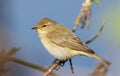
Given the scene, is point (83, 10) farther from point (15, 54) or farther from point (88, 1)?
point (15, 54)

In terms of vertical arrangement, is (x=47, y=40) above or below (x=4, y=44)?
below

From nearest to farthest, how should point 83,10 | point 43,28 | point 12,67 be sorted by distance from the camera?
point 12,67
point 83,10
point 43,28

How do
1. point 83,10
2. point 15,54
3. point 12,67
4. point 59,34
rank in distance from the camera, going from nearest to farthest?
1. point 12,67
2. point 15,54
3. point 83,10
4. point 59,34

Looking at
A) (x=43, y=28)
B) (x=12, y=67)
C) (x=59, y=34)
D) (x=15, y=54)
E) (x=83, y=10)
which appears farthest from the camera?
(x=43, y=28)

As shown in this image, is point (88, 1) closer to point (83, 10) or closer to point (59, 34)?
point (83, 10)

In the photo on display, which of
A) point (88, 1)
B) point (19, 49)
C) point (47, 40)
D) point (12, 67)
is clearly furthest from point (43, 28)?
point (12, 67)

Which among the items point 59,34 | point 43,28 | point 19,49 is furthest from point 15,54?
point 43,28

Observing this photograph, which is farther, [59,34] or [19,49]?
[59,34]

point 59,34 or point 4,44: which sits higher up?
point 4,44

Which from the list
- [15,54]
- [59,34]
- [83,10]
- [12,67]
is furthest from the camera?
[59,34]
